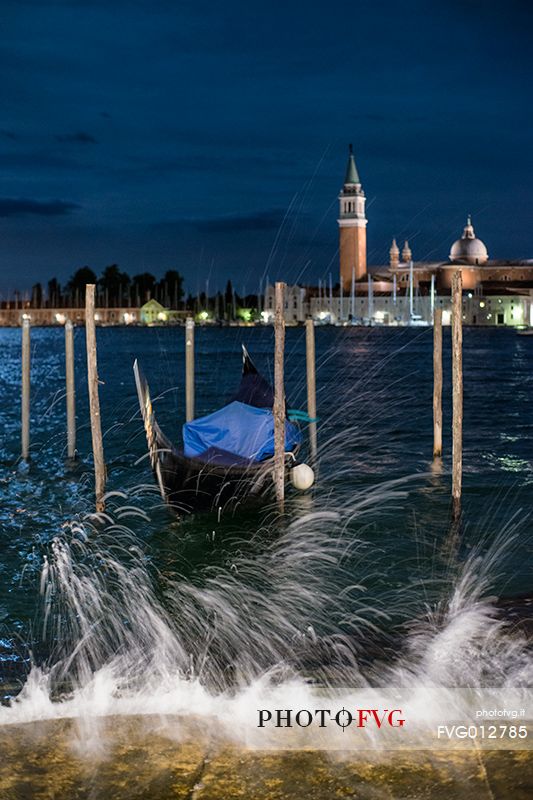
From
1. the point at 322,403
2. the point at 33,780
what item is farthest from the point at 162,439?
the point at 322,403

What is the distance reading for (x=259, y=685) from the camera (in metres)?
3.55

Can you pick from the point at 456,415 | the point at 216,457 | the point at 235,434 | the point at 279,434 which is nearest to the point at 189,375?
the point at 235,434

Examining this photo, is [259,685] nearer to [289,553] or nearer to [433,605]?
[433,605]

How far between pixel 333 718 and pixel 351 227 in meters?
76.0

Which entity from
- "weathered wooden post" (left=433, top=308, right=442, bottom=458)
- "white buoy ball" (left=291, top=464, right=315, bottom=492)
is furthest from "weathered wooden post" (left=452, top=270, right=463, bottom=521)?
"weathered wooden post" (left=433, top=308, right=442, bottom=458)

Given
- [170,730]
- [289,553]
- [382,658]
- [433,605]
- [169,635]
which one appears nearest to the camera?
[170,730]

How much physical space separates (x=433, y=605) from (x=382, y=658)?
104cm

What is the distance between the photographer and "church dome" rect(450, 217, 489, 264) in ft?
252

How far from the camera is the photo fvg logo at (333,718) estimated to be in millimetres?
2877

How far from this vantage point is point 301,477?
25.1 ft

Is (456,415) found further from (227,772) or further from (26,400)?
(26,400)

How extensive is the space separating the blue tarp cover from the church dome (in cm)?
7071

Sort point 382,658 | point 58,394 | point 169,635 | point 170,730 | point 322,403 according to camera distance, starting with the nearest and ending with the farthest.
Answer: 1. point 170,730
2. point 382,658
3. point 169,635
4. point 322,403
5. point 58,394

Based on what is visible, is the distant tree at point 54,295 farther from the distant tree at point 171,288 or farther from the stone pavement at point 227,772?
the stone pavement at point 227,772
